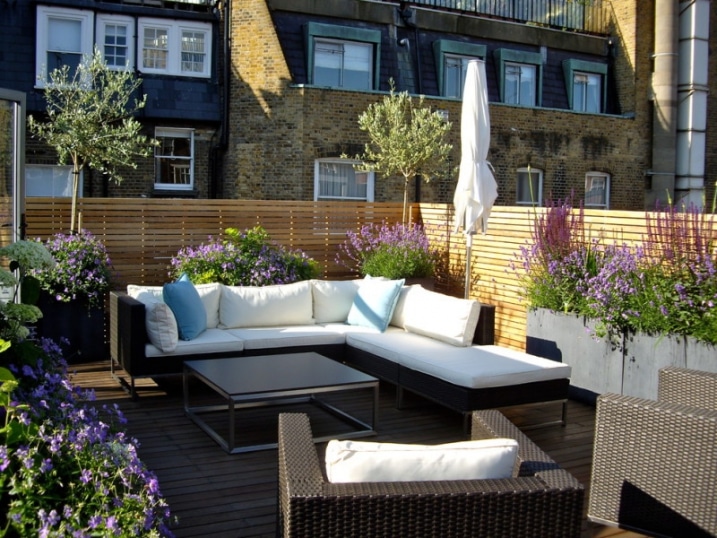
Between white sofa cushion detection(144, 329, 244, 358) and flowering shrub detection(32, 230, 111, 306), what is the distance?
1.81m

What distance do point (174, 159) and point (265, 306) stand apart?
29.8 ft

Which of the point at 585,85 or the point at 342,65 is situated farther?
the point at 585,85

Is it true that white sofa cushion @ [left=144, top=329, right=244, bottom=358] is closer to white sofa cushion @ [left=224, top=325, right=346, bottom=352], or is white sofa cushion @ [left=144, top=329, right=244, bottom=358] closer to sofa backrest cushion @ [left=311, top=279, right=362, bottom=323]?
white sofa cushion @ [left=224, top=325, right=346, bottom=352]

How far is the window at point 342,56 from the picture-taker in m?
15.7

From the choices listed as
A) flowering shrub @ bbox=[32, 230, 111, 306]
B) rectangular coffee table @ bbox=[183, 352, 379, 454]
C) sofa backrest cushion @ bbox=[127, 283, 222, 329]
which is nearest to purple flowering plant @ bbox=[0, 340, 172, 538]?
rectangular coffee table @ bbox=[183, 352, 379, 454]

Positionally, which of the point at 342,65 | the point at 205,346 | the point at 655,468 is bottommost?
the point at 655,468

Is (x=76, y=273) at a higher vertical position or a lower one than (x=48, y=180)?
lower

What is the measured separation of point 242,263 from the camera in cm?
869

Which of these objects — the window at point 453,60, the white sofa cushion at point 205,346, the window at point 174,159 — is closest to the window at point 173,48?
the window at point 174,159

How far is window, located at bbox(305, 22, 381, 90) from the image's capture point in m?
15.7

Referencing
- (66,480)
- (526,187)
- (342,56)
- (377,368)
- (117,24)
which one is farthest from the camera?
(526,187)

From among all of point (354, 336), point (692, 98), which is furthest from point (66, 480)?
point (692, 98)

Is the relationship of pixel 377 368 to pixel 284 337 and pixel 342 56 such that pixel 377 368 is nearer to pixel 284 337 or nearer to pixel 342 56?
pixel 284 337

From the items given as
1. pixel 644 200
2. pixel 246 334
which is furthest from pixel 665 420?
pixel 644 200
